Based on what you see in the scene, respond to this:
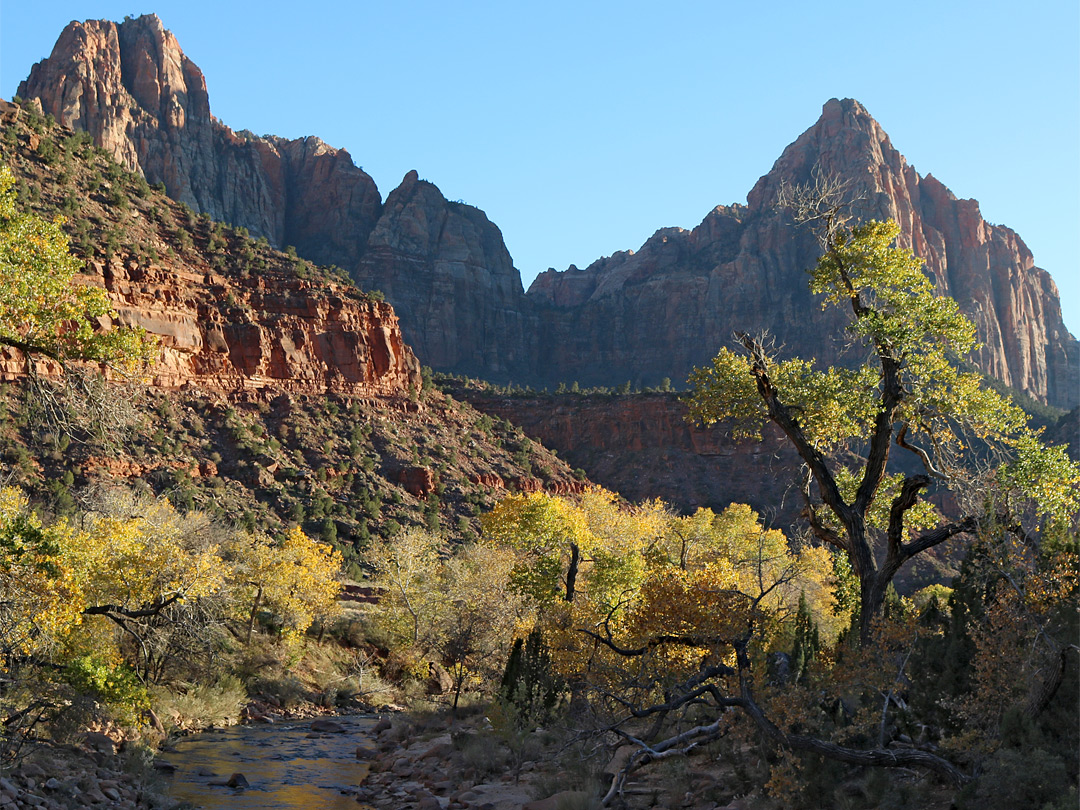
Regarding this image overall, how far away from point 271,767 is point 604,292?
154 m

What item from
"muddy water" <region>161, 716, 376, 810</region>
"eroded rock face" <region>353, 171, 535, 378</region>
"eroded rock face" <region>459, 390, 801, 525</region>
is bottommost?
"muddy water" <region>161, 716, 376, 810</region>

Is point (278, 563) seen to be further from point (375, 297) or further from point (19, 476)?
point (375, 297)

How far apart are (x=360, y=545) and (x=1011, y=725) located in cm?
4425

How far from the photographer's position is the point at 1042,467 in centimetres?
1038

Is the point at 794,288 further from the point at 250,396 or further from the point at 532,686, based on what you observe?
the point at 532,686

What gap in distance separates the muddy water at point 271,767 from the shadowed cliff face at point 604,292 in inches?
4545

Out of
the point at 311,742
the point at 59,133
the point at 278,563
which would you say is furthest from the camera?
the point at 59,133

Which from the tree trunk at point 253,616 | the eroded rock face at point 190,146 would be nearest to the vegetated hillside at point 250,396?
the tree trunk at point 253,616

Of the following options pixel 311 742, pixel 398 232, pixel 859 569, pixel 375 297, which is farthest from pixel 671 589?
pixel 398 232

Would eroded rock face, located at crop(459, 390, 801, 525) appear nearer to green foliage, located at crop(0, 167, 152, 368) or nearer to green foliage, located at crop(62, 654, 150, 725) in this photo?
green foliage, located at crop(62, 654, 150, 725)

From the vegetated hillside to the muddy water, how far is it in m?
22.6

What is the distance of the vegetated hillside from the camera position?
1886 inches

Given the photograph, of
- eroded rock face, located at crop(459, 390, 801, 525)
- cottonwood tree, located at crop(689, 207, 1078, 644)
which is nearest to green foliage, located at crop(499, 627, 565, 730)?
cottonwood tree, located at crop(689, 207, 1078, 644)

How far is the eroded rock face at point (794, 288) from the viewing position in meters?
139
